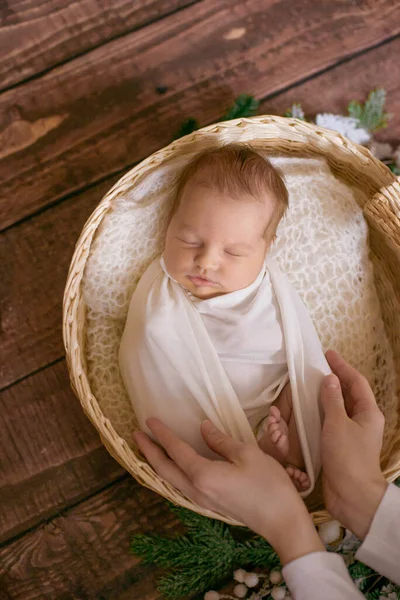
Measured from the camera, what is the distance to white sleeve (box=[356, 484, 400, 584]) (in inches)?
37.6


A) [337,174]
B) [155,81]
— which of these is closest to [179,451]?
[337,174]

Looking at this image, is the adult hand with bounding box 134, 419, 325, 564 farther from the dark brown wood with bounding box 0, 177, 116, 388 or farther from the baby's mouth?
the dark brown wood with bounding box 0, 177, 116, 388

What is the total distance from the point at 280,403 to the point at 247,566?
431 millimetres

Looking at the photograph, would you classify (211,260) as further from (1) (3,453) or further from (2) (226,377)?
(1) (3,453)

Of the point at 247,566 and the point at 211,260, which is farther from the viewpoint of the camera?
the point at 247,566

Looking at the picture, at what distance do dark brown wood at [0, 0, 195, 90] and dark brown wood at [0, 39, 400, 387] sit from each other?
304 millimetres

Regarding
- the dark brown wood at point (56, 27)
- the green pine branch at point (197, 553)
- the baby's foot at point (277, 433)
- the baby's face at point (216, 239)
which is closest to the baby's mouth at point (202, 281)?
the baby's face at point (216, 239)

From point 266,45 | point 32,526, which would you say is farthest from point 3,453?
point 266,45

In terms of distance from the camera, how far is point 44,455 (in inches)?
55.7

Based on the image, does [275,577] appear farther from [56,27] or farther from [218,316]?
[56,27]

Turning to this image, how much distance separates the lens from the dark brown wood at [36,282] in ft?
4.78

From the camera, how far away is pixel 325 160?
1430 millimetres

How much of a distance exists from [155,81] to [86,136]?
246mm

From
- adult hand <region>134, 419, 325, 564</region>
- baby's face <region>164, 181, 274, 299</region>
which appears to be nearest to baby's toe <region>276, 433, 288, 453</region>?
adult hand <region>134, 419, 325, 564</region>
